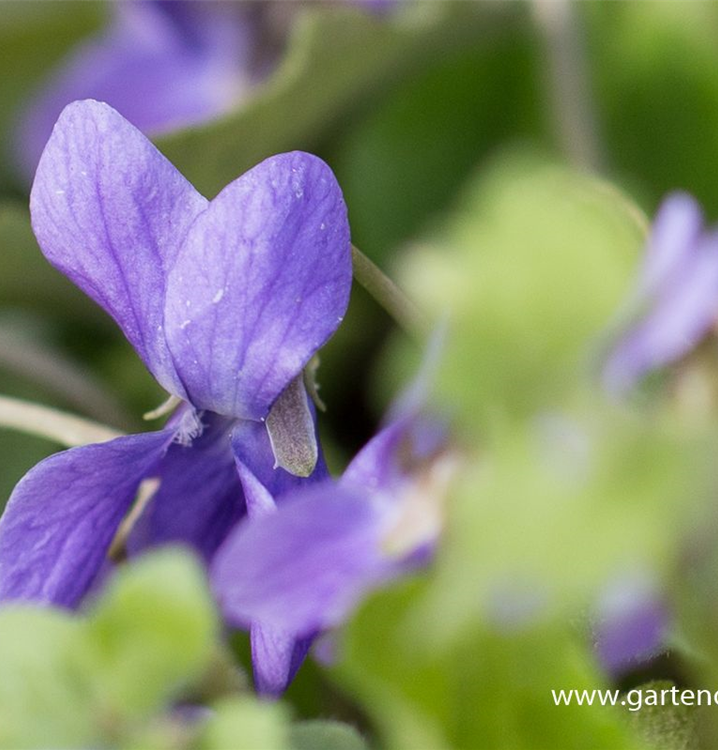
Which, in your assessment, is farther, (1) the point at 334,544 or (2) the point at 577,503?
(1) the point at 334,544

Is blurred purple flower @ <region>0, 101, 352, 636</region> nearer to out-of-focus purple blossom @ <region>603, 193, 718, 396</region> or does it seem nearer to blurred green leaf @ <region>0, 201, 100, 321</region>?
out-of-focus purple blossom @ <region>603, 193, 718, 396</region>

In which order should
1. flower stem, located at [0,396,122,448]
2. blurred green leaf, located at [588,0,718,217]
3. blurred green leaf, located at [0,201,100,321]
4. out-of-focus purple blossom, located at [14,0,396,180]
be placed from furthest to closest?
out-of-focus purple blossom, located at [14,0,396,180]
blurred green leaf, located at [588,0,718,217]
blurred green leaf, located at [0,201,100,321]
flower stem, located at [0,396,122,448]

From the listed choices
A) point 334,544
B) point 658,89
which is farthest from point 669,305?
point 658,89

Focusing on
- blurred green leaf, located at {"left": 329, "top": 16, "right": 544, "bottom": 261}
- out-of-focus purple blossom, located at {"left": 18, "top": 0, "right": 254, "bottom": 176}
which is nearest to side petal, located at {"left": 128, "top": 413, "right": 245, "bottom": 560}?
blurred green leaf, located at {"left": 329, "top": 16, "right": 544, "bottom": 261}

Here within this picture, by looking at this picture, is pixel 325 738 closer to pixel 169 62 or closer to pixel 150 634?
pixel 150 634

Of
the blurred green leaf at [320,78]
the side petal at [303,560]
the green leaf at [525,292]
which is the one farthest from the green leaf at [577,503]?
the blurred green leaf at [320,78]

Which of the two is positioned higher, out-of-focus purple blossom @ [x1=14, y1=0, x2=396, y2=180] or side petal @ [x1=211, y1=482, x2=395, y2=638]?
side petal @ [x1=211, y1=482, x2=395, y2=638]

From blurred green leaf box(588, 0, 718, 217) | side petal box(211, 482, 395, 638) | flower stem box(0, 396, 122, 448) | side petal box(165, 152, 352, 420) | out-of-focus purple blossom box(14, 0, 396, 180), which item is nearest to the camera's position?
side petal box(211, 482, 395, 638)
